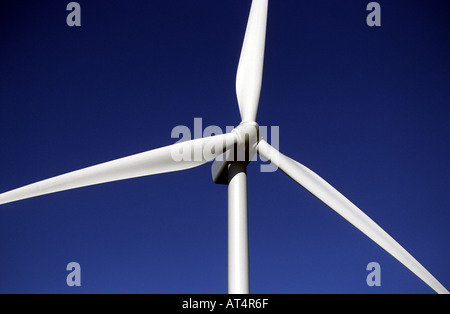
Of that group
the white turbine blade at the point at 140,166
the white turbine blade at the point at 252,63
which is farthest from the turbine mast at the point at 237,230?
the white turbine blade at the point at 252,63

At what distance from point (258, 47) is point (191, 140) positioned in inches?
126

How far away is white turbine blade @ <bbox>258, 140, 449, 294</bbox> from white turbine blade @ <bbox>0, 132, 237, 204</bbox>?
4.01ft

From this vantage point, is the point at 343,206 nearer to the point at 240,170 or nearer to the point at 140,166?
the point at 240,170

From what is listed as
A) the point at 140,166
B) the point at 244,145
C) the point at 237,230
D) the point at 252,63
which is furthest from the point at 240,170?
the point at 252,63

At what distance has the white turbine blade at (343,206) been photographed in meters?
10.6

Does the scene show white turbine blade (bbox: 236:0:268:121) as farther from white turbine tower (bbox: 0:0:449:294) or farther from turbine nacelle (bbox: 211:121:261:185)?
turbine nacelle (bbox: 211:121:261:185)

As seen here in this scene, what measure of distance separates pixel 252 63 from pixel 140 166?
4089 millimetres

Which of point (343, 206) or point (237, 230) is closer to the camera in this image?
point (237, 230)

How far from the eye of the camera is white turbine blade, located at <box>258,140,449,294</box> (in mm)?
10586

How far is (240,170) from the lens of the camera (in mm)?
10750

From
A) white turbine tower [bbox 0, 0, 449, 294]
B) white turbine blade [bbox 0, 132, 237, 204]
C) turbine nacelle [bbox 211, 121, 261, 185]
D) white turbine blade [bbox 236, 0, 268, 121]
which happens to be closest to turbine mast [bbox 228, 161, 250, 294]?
white turbine tower [bbox 0, 0, 449, 294]

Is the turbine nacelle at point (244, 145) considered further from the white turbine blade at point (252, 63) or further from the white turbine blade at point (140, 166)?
the white turbine blade at point (252, 63)

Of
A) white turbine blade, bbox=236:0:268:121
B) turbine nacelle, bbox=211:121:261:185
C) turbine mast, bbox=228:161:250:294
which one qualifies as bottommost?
turbine mast, bbox=228:161:250:294
